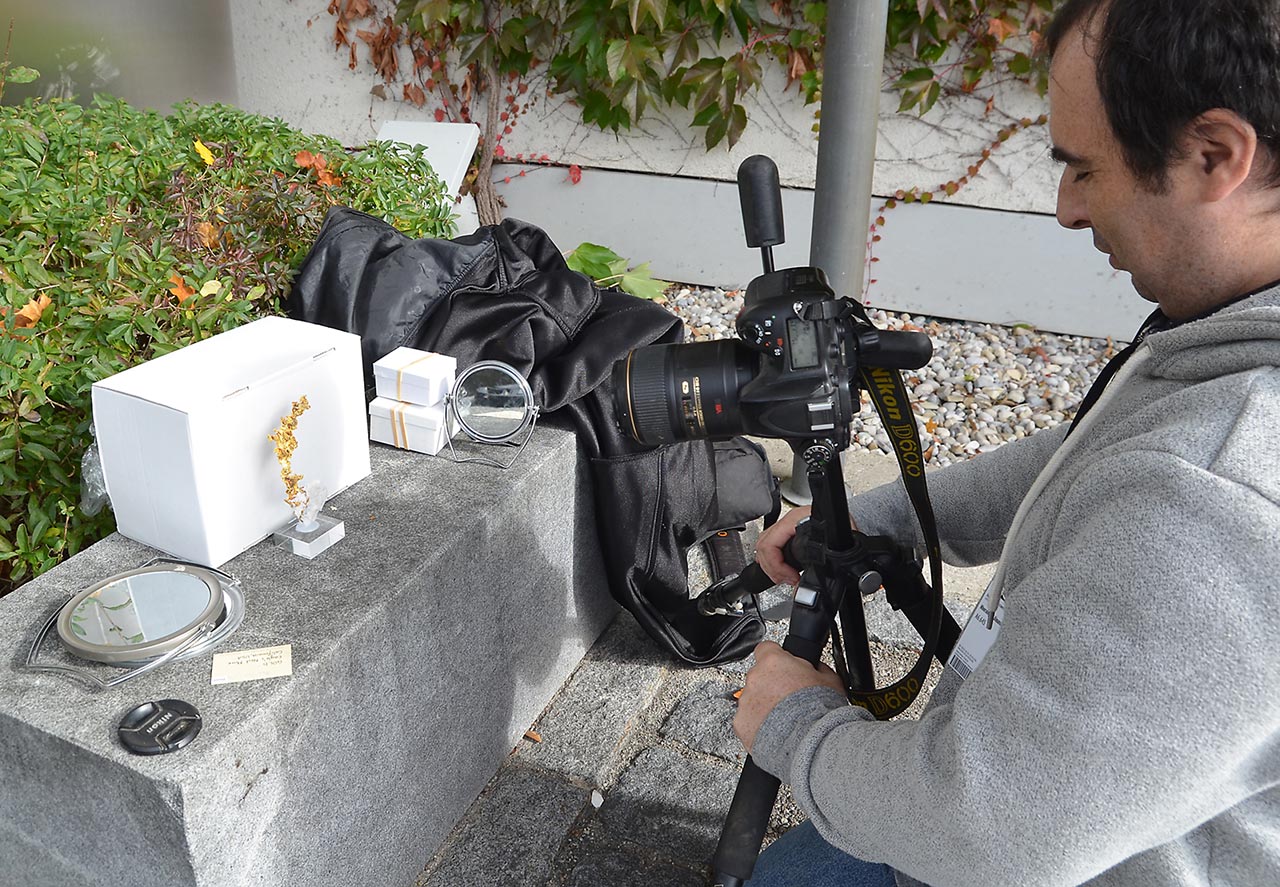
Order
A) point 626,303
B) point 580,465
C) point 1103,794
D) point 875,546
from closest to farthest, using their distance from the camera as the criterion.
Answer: point 1103,794, point 875,546, point 580,465, point 626,303

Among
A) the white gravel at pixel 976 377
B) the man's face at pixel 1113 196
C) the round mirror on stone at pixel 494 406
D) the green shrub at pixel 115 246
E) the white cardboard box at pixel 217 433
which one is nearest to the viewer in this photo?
the man's face at pixel 1113 196

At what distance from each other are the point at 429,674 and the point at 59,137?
1657mm

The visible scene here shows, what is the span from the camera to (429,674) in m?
1.74

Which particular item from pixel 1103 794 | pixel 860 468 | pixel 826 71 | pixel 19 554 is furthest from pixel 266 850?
pixel 860 468

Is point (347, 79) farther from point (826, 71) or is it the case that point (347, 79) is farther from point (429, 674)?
point (429, 674)

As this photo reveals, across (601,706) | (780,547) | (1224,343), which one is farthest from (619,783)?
(1224,343)

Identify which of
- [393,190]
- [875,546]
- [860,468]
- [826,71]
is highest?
[826,71]

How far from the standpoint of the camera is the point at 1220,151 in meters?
0.91

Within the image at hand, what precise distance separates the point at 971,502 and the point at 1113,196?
69cm

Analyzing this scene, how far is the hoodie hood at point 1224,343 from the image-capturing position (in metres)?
0.89

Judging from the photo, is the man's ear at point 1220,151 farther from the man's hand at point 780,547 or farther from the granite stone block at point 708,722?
the granite stone block at point 708,722

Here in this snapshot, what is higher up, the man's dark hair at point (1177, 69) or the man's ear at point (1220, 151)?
the man's dark hair at point (1177, 69)

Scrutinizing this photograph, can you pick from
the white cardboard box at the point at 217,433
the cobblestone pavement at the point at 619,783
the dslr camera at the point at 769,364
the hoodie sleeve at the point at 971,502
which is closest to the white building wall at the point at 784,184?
the cobblestone pavement at the point at 619,783

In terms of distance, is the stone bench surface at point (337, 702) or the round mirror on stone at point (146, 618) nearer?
the stone bench surface at point (337, 702)
